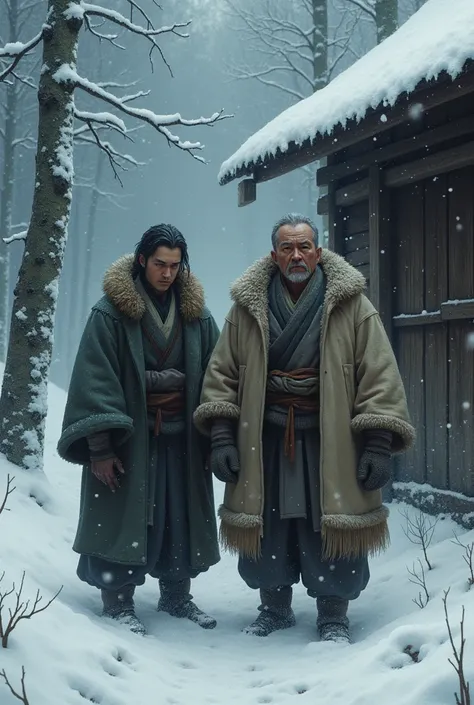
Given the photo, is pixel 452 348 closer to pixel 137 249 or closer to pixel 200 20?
pixel 137 249

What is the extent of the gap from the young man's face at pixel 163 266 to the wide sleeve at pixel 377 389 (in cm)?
101

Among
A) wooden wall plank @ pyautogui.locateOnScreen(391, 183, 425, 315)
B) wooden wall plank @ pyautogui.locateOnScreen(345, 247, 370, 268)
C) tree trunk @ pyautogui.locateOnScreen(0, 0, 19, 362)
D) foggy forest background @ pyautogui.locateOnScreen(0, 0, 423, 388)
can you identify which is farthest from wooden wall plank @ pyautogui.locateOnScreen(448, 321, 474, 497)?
foggy forest background @ pyautogui.locateOnScreen(0, 0, 423, 388)

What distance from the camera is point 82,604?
4281mm

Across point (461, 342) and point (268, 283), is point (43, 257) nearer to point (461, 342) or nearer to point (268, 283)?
point (268, 283)

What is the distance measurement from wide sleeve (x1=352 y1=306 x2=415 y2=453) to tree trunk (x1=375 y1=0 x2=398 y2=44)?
7.55 m

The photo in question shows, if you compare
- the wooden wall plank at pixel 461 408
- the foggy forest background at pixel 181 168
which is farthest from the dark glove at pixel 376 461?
the foggy forest background at pixel 181 168

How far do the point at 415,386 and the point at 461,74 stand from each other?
2338 millimetres

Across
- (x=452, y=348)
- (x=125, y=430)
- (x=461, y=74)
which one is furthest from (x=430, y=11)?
(x=125, y=430)

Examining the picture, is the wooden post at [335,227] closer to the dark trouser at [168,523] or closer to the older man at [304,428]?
the older man at [304,428]

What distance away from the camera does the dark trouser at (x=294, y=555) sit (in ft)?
13.5

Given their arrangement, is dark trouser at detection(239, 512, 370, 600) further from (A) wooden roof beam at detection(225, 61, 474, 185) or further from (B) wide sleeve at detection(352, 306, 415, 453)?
(A) wooden roof beam at detection(225, 61, 474, 185)

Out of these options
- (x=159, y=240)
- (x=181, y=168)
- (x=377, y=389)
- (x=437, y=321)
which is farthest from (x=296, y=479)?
(x=181, y=168)

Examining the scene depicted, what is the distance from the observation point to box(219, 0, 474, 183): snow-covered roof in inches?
169

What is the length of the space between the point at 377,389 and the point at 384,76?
6.78ft
